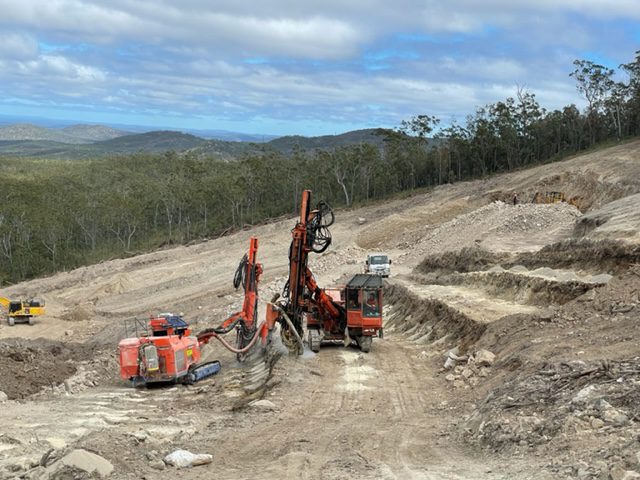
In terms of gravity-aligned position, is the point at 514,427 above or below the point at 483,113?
below

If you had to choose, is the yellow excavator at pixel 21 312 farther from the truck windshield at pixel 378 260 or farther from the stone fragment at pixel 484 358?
the stone fragment at pixel 484 358

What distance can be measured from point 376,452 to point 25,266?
7697 cm

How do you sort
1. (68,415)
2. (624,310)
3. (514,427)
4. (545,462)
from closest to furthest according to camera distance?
(545,462)
(514,427)
(68,415)
(624,310)

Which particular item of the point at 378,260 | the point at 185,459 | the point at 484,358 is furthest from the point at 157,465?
the point at 378,260

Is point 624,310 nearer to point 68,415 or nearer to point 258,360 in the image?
point 258,360

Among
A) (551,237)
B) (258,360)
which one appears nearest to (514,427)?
(258,360)

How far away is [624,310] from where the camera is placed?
15.2m

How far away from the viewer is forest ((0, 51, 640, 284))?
71562 mm

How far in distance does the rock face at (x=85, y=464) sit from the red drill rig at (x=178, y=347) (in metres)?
7.97

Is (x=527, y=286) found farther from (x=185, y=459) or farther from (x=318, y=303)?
(x=185, y=459)

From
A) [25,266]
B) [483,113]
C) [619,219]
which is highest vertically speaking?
[483,113]

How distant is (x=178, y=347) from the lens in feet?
57.6

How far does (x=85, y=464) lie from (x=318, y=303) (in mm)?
11693

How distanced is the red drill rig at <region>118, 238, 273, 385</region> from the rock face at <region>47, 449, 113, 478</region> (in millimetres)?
7966
